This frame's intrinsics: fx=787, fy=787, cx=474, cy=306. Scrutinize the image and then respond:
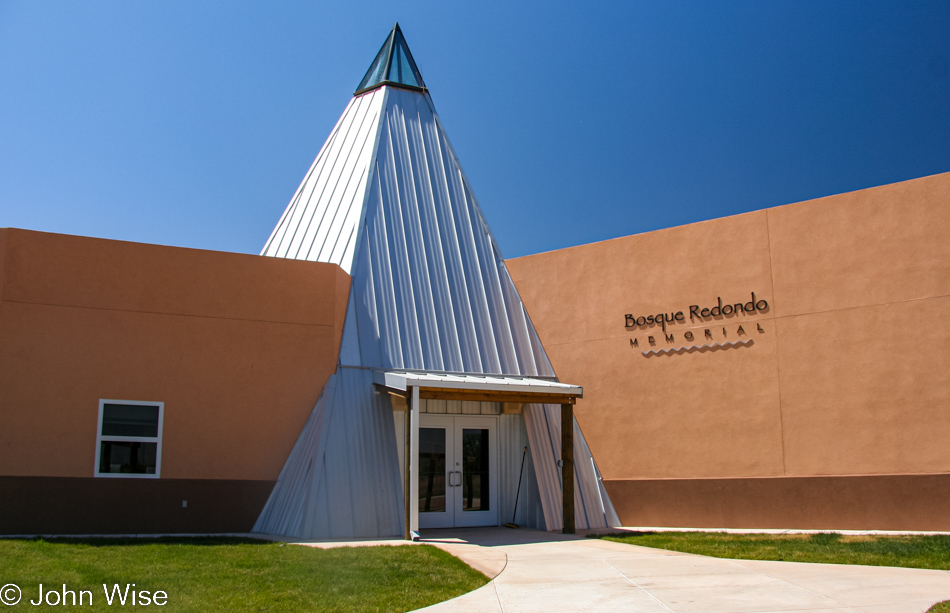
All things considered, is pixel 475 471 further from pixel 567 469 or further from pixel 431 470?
pixel 567 469

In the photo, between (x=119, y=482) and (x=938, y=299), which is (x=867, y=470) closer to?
(x=938, y=299)

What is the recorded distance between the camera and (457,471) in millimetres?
15141

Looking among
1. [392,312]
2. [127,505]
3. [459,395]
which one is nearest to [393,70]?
[392,312]

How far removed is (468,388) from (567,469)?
259 cm

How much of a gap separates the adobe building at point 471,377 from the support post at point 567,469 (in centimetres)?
4

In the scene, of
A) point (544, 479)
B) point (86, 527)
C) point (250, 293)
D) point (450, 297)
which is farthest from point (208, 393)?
point (544, 479)

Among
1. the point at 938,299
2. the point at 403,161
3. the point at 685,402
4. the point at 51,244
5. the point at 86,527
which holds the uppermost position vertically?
the point at 403,161

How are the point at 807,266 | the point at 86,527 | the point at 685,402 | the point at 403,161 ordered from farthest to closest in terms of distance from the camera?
the point at 403,161 → the point at 685,402 → the point at 807,266 → the point at 86,527

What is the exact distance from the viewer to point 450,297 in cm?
1634

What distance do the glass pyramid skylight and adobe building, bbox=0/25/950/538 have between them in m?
3.49

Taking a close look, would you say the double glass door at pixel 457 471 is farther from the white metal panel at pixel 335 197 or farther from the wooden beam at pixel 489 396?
the white metal panel at pixel 335 197

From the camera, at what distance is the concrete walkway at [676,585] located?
7.56 metres

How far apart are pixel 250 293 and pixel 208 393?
1917 millimetres

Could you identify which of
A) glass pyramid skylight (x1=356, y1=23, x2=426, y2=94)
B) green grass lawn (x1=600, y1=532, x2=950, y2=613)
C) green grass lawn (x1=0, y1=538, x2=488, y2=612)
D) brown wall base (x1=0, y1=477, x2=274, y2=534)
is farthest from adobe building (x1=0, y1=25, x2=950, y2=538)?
glass pyramid skylight (x1=356, y1=23, x2=426, y2=94)
